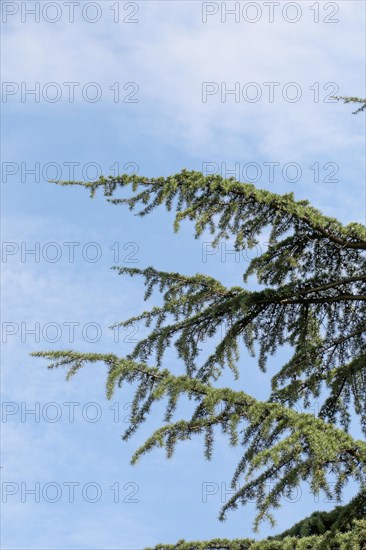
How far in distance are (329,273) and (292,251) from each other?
754 mm

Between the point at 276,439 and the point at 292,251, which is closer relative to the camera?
the point at 276,439

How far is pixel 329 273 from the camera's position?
426 inches

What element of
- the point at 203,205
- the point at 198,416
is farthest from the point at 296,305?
the point at 198,416

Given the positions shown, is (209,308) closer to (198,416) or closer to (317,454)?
(198,416)

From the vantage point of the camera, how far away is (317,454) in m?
7.36

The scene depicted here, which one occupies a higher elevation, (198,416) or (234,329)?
(234,329)

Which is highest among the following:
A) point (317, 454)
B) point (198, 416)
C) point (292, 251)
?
point (292, 251)

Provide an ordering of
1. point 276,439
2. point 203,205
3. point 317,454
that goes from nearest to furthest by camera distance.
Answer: point 317,454 → point 276,439 → point 203,205

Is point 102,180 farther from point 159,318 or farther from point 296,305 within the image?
point 296,305

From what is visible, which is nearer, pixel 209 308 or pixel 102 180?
pixel 102 180

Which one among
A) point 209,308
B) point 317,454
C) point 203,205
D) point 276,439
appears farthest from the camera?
point 209,308

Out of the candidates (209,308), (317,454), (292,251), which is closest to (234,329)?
(209,308)

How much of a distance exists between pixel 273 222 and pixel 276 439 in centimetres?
303

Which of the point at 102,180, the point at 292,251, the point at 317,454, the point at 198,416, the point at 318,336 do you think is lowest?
the point at 317,454
